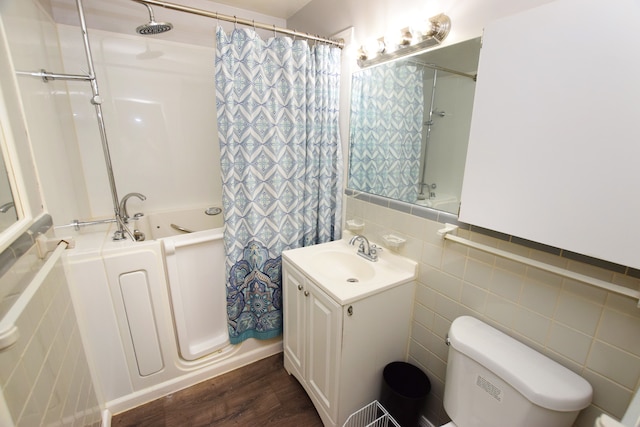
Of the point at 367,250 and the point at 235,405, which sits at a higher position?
the point at 367,250

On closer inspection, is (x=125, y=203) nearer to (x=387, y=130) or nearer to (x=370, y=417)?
(x=387, y=130)

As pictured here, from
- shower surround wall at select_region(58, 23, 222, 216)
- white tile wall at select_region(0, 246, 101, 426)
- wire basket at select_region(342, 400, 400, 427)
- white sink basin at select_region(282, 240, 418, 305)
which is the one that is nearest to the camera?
white tile wall at select_region(0, 246, 101, 426)

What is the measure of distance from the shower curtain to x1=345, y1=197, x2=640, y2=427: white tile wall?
0.69ft

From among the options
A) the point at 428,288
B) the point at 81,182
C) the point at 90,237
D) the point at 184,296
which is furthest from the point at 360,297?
the point at 81,182

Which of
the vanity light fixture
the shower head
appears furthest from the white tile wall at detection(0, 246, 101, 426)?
the vanity light fixture

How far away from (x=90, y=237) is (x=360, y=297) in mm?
1540

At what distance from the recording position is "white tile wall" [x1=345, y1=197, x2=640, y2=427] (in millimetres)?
846

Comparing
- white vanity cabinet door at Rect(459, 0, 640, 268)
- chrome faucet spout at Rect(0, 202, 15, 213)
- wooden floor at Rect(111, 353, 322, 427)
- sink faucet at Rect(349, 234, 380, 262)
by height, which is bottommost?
wooden floor at Rect(111, 353, 322, 427)

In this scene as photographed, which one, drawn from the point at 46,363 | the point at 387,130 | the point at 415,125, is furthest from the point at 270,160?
the point at 46,363

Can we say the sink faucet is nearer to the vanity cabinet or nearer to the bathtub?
the vanity cabinet

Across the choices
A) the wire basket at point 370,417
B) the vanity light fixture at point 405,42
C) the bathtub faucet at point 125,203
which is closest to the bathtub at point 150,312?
the bathtub faucet at point 125,203

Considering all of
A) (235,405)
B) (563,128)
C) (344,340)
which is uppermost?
(563,128)

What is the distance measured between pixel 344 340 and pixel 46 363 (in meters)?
1.03

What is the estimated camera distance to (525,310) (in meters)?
1.05
